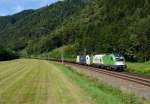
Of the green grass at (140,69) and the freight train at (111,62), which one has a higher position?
the freight train at (111,62)

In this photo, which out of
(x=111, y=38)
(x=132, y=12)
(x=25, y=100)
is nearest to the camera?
(x=25, y=100)

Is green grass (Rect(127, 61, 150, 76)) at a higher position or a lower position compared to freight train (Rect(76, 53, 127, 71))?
lower

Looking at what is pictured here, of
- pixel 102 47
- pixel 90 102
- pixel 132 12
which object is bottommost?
pixel 90 102

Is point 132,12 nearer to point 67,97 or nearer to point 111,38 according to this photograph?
point 111,38

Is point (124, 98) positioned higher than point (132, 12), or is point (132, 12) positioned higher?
point (132, 12)

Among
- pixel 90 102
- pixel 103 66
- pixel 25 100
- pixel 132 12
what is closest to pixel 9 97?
pixel 25 100

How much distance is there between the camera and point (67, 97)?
2678cm

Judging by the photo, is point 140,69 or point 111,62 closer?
point 140,69

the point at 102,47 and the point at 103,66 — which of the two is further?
the point at 102,47

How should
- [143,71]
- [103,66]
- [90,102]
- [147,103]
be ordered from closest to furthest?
[147,103], [90,102], [143,71], [103,66]

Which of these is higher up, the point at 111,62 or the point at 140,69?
the point at 111,62

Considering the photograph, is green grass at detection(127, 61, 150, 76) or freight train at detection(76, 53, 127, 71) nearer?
green grass at detection(127, 61, 150, 76)

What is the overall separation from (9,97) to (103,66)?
188ft

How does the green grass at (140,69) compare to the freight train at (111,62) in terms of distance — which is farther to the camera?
the freight train at (111,62)
